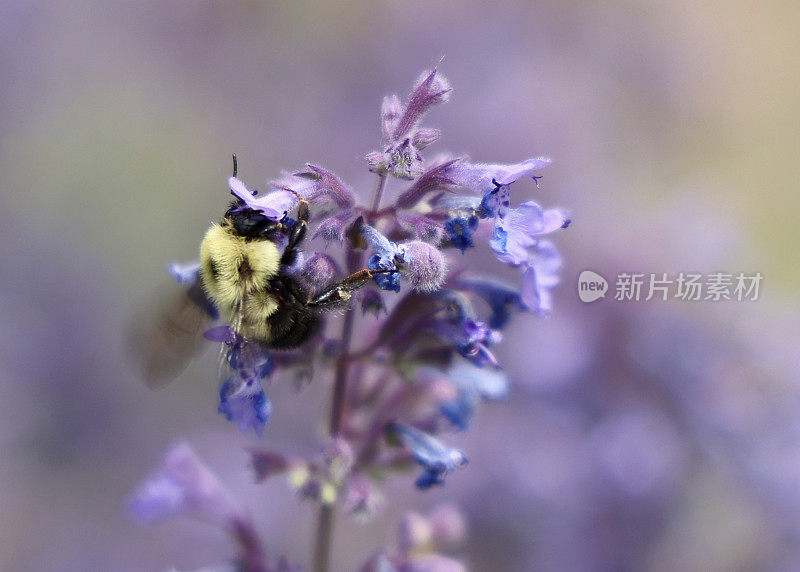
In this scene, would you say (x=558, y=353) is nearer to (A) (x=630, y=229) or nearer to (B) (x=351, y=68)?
(A) (x=630, y=229)

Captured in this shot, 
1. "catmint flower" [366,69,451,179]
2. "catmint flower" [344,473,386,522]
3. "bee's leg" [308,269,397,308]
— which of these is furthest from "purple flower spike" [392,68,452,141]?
"catmint flower" [344,473,386,522]

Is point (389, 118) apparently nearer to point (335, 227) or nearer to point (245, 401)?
point (335, 227)

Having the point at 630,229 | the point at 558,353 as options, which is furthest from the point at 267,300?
the point at 630,229


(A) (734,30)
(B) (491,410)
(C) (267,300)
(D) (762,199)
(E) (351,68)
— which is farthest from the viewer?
(A) (734,30)

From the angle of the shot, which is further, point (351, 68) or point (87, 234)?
point (351, 68)

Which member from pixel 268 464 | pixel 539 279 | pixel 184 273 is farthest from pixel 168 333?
pixel 539 279
